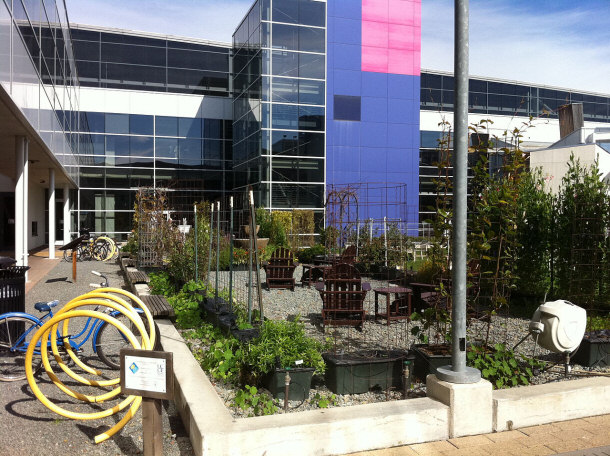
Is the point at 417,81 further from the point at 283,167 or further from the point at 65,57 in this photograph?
the point at 65,57

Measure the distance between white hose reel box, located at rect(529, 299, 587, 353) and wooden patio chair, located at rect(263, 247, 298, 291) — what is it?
25.7 feet

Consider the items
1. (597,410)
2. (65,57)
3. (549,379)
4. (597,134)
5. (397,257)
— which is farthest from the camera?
(597,134)

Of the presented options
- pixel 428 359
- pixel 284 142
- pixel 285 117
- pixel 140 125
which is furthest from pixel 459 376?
pixel 140 125

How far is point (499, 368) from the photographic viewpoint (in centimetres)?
496

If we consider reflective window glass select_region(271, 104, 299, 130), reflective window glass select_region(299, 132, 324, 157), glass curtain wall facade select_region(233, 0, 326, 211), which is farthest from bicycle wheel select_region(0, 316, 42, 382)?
reflective window glass select_region(299, 132, 324, 157)

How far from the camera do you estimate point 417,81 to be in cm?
2842

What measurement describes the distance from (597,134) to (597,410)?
86.6ft

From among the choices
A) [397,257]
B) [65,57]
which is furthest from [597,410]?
[65,57]

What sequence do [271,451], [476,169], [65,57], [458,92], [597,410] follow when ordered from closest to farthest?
[271,451], [458,92], [597,410], [476,169], [65,57]

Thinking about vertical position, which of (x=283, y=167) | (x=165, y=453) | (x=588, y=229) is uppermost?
(x=283, y=167)

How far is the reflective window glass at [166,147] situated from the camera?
2994cm

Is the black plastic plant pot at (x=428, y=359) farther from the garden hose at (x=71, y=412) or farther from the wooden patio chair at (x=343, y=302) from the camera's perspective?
the garden hose at (x=71, y=412)

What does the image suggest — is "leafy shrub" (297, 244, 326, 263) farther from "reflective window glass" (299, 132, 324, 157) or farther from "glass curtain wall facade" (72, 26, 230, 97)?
"glass curtain wall facade" (72, 26, 230, 97)

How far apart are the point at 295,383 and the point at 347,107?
23514 millimetres
